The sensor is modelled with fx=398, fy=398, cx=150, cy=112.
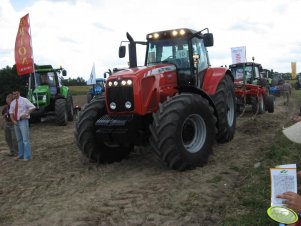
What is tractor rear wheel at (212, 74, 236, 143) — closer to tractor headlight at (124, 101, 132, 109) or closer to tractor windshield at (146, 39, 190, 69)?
tractor windshield at (146, 39, 190, 69)

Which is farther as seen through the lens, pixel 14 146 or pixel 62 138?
pixel 62 138

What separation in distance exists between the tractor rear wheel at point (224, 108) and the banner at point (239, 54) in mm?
→ 12774

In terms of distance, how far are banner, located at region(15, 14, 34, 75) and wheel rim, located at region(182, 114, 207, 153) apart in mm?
6817

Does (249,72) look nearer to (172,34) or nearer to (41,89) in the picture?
(41,89)

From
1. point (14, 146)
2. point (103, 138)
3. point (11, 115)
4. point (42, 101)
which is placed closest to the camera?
point (103, 138)

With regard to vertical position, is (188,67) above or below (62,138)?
above

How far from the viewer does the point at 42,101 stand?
13.9 metres

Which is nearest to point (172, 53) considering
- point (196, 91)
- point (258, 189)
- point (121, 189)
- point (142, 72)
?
point (196, 91)

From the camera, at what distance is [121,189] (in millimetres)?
5355

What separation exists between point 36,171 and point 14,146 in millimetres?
2127

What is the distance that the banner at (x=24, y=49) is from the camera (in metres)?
11.9

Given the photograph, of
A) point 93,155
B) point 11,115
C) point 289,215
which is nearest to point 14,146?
point 11,115

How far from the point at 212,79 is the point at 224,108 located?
25.8 inches

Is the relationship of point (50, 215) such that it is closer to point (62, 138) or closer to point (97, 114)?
point (97, 114)
